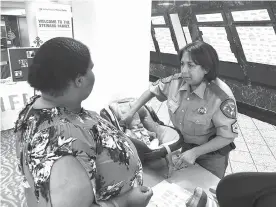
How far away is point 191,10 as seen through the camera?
591 cm

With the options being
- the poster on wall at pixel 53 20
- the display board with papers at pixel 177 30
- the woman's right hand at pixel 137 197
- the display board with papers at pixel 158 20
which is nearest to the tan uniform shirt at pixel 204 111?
the woman's right hand at pixel 137 197

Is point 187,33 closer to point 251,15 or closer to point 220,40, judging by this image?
point 220,40

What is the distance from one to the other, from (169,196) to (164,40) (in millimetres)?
6584

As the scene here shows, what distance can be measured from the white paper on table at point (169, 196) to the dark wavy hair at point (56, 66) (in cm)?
78

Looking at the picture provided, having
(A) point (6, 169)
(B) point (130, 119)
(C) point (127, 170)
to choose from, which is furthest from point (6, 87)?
(C) point (127, 170)

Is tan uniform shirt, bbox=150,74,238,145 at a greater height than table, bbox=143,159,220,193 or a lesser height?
greater

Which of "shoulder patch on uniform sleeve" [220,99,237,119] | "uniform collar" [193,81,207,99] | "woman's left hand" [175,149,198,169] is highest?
"uniform collar" [193,81,207,99]

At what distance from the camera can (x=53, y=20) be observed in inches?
152

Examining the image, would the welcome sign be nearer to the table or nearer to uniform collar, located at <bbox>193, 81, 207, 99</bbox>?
the table

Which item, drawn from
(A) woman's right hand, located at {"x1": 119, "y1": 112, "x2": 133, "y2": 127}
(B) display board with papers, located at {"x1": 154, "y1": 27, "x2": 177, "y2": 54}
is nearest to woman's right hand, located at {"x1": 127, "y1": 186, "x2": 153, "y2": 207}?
(A) woman's right hand, located at {"x1": 119, "y1": 112, "x2": 133, "y2": 127}

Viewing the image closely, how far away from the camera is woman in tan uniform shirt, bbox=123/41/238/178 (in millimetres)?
1601

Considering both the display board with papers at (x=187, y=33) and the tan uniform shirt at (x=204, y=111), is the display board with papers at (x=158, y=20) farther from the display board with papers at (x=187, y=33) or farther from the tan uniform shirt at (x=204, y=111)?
the tan uniform shirt at (x=204, y=111)

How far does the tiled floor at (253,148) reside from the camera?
3.21 metres

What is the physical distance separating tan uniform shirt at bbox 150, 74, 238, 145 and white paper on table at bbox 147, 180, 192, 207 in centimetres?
50
